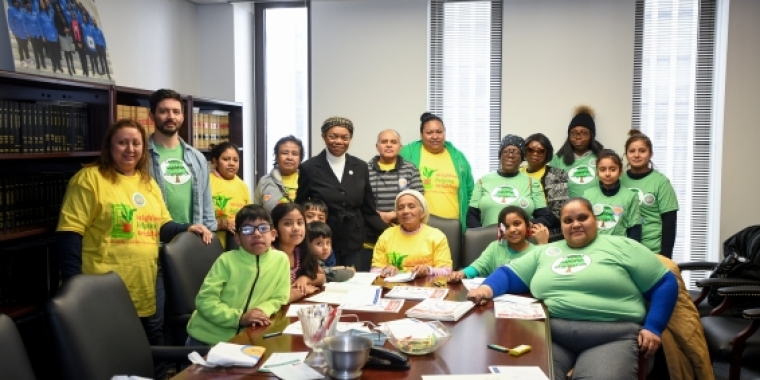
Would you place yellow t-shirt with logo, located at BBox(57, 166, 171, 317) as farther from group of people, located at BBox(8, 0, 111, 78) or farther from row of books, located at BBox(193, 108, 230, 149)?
row of books, located at BBox(193, 108, 230, 149)

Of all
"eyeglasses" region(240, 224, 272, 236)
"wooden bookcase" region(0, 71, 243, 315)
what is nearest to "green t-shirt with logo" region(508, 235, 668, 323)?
"eyeglasses" region(240, 224, 272, 236)

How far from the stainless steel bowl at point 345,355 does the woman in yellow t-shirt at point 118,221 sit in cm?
156

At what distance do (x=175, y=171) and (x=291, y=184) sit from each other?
99cm

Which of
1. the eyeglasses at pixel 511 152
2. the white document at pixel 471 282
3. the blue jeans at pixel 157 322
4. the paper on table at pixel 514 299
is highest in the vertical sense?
the eyeglasses at pixel 511 152

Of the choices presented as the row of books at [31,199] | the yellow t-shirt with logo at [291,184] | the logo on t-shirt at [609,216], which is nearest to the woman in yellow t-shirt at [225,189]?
the yellow t-shirt with logo at [291,184]

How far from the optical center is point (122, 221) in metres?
3.09

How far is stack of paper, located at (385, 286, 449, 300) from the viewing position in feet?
9.39

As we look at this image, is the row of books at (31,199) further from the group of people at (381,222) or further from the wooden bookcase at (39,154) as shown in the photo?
the group of people at (381,222)

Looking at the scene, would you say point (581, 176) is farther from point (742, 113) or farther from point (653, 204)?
point (742, 113)

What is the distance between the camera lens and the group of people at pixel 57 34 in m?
3.71

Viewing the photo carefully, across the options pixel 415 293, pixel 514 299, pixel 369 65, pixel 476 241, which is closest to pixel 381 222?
pixel 476 241

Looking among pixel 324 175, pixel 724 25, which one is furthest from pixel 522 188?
pixel 724 25

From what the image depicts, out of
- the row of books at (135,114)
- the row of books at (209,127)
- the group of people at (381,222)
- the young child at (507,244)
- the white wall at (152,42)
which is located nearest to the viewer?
the group of people at (381,222)

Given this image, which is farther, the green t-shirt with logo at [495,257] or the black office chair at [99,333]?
the green t-shirt with logo at [495,257]
